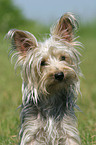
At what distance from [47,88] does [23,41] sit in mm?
845

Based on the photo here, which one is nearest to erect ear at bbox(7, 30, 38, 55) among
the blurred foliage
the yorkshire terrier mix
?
the yorkshire terrier mix

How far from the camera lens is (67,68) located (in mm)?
4352

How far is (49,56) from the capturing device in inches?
179

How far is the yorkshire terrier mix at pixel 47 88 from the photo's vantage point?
173 inches

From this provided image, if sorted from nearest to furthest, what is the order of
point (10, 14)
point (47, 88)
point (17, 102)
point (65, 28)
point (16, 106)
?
point (47, 88)
point (65, 28)
point (16, 106)
point (17, 102)
point (10, 14)

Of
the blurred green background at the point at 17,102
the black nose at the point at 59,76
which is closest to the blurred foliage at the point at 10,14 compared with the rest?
the blurred green background at the point at 17,102

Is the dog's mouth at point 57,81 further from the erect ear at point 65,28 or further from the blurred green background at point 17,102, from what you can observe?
the erect ear at point 65,28

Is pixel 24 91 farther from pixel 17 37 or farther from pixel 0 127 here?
pixel 0 127

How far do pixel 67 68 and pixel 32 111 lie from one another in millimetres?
877

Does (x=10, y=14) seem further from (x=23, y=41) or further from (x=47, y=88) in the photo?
(x=47, y=88)

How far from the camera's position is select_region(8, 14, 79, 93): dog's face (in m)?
4.35

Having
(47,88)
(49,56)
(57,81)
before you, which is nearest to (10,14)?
(49,56)

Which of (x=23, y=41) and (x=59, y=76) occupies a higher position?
(x=23, y=41)

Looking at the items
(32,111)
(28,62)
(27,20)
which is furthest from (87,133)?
(27,20)
